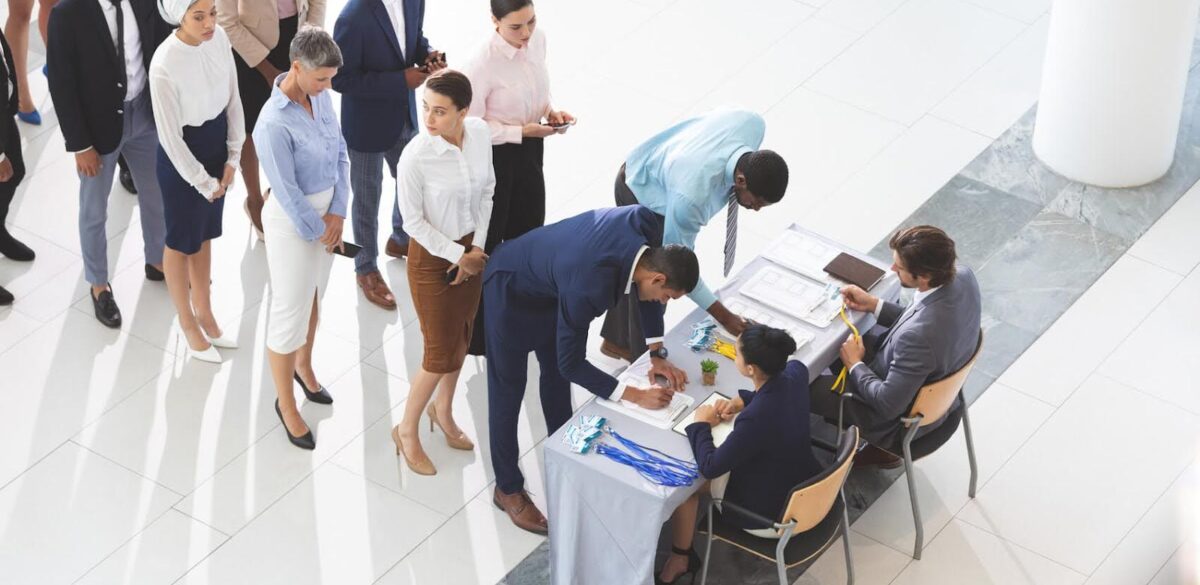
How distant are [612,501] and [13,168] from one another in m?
3.23

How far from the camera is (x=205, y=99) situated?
5.54 metres

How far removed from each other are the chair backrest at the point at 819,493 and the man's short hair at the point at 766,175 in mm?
823

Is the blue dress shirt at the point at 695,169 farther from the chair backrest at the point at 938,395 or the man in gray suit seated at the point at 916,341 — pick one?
the chair backrest at the point at 938,395

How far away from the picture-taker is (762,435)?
4.68 meters

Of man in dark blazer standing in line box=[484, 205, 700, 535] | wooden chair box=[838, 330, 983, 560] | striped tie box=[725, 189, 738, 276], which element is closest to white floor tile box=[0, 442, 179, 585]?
man in dark blazer standing in line box=[484, 205, 700, 535]

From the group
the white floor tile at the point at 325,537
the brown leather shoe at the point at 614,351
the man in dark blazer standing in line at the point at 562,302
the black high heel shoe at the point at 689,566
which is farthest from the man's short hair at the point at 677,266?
the brown leather shoe at the point at 614,351

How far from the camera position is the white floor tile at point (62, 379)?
5.84 metres

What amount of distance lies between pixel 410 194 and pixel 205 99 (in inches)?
38.5

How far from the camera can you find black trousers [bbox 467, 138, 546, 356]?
228 inches

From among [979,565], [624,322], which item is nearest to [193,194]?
[624,322]

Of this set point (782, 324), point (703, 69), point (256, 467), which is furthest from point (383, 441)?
point (703, 69)

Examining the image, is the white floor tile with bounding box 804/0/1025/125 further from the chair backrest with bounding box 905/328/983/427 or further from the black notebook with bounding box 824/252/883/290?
the chair backrest with bounding box 905/328/983/427

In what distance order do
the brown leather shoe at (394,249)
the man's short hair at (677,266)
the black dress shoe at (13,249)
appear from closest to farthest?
the man's short hair at (677,266)
the black dress shoe at (13,249)
the brown leather shoe at (394,249)

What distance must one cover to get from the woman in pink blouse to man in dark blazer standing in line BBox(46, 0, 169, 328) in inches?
51.2
